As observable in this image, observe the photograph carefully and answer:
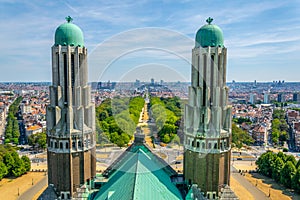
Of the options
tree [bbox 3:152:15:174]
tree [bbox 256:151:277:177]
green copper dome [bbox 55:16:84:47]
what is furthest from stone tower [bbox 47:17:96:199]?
tree [bbox 256:151:277:177]

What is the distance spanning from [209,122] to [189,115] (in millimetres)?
2058

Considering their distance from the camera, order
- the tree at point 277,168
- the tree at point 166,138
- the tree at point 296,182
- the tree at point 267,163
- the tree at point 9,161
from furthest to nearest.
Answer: the tree at point 166,138, the tree at point 267,163, the tree at point 9,161, the tree at point 277,168, the tree at point 296,182

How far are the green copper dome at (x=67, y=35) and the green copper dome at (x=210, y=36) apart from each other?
11.8 metres

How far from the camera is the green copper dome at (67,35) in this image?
78.4 ft

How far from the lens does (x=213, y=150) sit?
Result: 24250mm

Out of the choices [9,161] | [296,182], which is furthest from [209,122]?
[9,161]

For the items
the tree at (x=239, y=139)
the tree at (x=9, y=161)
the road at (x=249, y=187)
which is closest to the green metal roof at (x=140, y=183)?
the road at (x=249, y=187)

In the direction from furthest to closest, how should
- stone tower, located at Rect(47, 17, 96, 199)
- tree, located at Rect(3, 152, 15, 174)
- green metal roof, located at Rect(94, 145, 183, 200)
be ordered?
tree, located at Rect(3, 152, 15, 174) < stone tower, located at Rect(47, 17, 96, 199) < green metal roof, located at Rect(94, 145, 183, 200)

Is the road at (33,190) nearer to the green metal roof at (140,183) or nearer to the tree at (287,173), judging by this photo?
the green metal roof at (140,183)

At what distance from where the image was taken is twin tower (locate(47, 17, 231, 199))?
24016mm

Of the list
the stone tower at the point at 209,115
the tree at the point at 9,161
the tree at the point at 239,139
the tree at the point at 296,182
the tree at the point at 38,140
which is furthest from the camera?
the tree at the point at 239,139

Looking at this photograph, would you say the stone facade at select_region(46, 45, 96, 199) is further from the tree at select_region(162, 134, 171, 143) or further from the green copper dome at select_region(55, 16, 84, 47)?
the tree at select_region(162, 134, 171, 143)

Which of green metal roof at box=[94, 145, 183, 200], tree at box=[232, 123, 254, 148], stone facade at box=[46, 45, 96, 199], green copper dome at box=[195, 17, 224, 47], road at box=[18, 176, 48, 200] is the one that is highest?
green copper dome at box=[195, 17, 224, 47]

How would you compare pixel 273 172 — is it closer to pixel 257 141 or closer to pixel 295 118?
pixel 257 141
